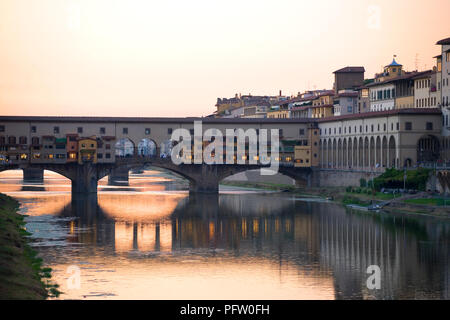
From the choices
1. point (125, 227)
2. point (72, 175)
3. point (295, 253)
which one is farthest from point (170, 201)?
point (295, 253)

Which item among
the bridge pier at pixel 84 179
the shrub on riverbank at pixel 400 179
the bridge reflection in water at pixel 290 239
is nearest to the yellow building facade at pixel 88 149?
the bridge pier at pixel 84 179

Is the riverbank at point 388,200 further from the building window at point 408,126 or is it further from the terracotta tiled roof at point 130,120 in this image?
the terracotta tiled roof at point 130,120

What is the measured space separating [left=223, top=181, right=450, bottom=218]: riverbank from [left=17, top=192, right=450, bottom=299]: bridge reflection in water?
A: 2130mm

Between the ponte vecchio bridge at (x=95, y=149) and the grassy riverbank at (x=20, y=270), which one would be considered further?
the ponte vecchio bridge at (x=95, y=149)

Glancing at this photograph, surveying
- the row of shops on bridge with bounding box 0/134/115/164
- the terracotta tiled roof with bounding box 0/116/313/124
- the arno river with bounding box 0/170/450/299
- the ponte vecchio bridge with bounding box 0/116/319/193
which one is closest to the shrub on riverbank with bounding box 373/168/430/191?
the arno river with bounding box 0/170/450/299

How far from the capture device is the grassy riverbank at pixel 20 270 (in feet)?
105

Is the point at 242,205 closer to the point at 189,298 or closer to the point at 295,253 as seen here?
the point at 295,253

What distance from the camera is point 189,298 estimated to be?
35281 mm

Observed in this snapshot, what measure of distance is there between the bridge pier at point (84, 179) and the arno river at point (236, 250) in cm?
1352

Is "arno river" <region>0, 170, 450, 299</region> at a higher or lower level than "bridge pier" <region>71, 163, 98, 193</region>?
lower

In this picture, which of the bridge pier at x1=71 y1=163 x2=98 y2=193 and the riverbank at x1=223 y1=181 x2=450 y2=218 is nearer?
the riverbank at x1=223 y1=181 x2=450 y2=218

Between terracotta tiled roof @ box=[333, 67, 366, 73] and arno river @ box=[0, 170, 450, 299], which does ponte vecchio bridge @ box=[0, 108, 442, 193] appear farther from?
terracotta tiled roof @ box=[333, 67, 366, 73]

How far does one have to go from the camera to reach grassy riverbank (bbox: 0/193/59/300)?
1256 inches

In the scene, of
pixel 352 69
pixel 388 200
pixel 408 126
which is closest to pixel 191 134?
pixel 408 126
